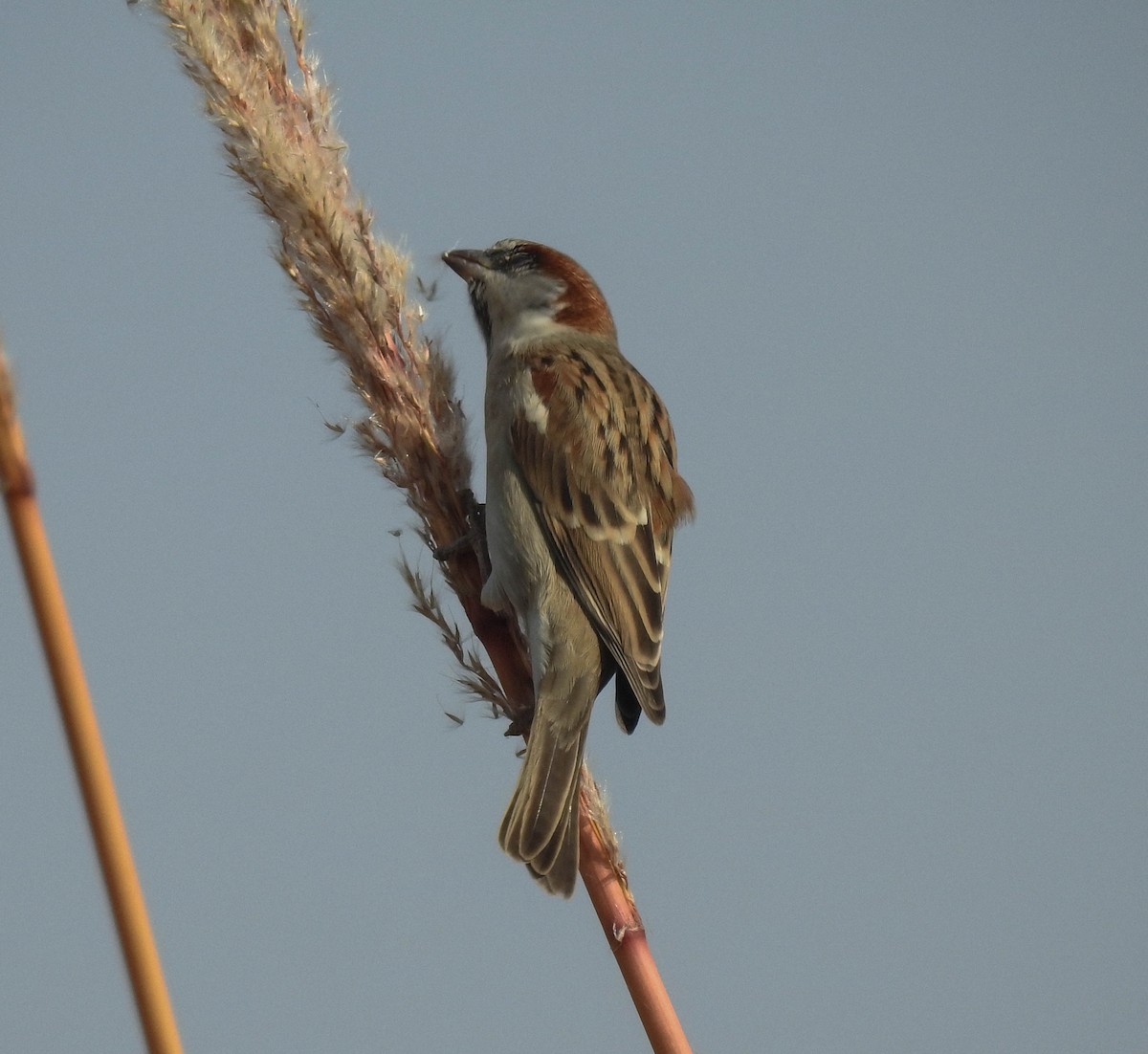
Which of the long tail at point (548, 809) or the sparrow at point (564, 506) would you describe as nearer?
the long tail at point (548, 809)

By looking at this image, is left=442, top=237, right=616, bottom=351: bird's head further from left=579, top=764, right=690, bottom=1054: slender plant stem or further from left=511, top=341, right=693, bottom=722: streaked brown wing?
left=579, top=764, right=690, bottom=1054: slender plant stem

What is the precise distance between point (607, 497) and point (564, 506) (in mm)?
128

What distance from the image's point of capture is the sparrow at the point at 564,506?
3166 mm

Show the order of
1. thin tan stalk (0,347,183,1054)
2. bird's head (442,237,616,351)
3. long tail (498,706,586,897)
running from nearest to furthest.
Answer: thin tan stalk (0,347,183,1054) → long tail (498,706,586,897) → bird's head (442,237,616,351)

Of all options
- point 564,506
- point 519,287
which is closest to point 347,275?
point 564,506

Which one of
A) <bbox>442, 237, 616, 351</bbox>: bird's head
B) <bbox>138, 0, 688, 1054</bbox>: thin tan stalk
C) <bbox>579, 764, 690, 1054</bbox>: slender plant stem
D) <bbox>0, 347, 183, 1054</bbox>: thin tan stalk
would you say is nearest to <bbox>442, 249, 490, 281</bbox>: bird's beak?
<bbox>442, 237, 616, 351</bbox>: bird's head

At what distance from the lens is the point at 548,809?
2721 mm

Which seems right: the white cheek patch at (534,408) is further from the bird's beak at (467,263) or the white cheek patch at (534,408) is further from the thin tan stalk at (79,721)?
the thin tan stalk at (79,721)

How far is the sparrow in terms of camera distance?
3.17 m

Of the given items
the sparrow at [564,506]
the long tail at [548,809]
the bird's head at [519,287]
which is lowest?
the long tail at [548,809]

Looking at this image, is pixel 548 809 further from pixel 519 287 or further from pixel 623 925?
pixel 519 287

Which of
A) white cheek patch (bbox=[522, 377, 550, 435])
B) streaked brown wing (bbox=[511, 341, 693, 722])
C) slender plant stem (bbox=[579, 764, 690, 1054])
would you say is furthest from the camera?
white cheek patch (bbox=[522, 377, 550, 435])

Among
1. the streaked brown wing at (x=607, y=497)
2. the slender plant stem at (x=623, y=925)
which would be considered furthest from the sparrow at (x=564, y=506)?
the slender plant stem at (x=623, y=925)

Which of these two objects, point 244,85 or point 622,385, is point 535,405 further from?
point 244,85
